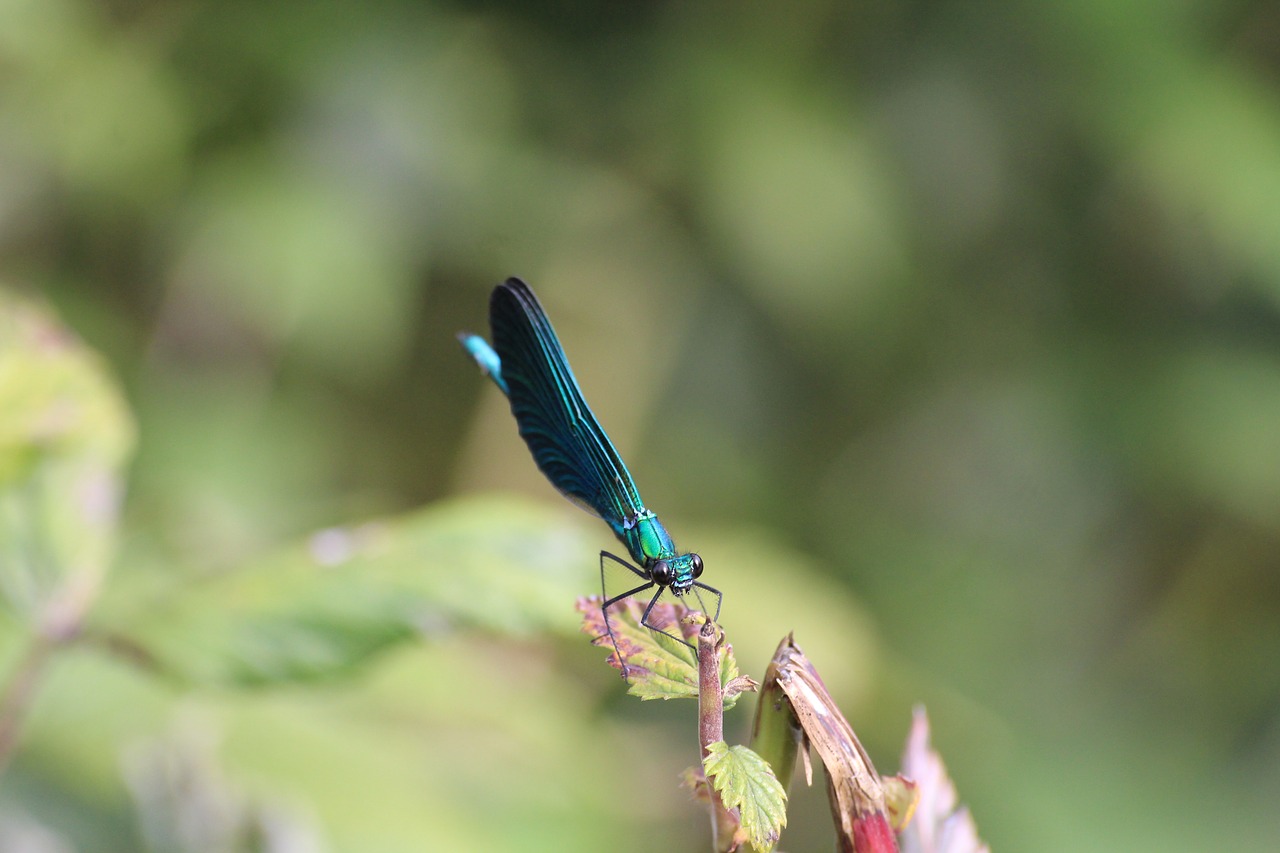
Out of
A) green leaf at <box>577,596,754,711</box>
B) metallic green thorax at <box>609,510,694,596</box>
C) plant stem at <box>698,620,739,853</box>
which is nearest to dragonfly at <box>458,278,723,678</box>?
metallic green thorax at <box>609,510,694,596</box>

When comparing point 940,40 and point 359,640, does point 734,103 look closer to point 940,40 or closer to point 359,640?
point 940,40

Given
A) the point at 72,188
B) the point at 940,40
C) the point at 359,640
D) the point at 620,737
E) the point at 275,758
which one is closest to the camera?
the point at 359,640

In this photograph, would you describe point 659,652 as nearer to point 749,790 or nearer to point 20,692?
point 749,790

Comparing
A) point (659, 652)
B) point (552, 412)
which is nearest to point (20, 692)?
point (552, 412)

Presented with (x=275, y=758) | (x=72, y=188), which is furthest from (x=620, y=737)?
(x=72, y=188)

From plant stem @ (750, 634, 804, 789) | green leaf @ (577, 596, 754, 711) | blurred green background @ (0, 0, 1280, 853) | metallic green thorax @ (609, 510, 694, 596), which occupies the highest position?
blurred green background @ (0, 0, 1280, 853)

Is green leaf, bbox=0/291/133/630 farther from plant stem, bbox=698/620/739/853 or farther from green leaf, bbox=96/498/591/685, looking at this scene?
plant stem, bbox=698/620/739/853

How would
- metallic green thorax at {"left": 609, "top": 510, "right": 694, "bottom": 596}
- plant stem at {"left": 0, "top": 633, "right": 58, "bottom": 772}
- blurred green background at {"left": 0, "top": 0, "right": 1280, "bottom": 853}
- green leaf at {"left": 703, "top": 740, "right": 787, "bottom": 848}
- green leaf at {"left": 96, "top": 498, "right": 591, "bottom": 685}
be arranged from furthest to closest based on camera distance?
1. blurred green background at {"left": 0, "top": 0, "right": 1280, "bottom": 853}
2. green leaf at {"left": 96, "top": 498, "right": 591, "bottom": 685}
3. plant stem at {"left": 0, "top": 633, "right": 58, "bottom": 772}
4. metallic green thorax at {"left": 609, "top": 510, "right": 694, "bottom": 596}
5. green leaf at {"left": 703, "top": 740, "right": 787, "bottom": 848}
